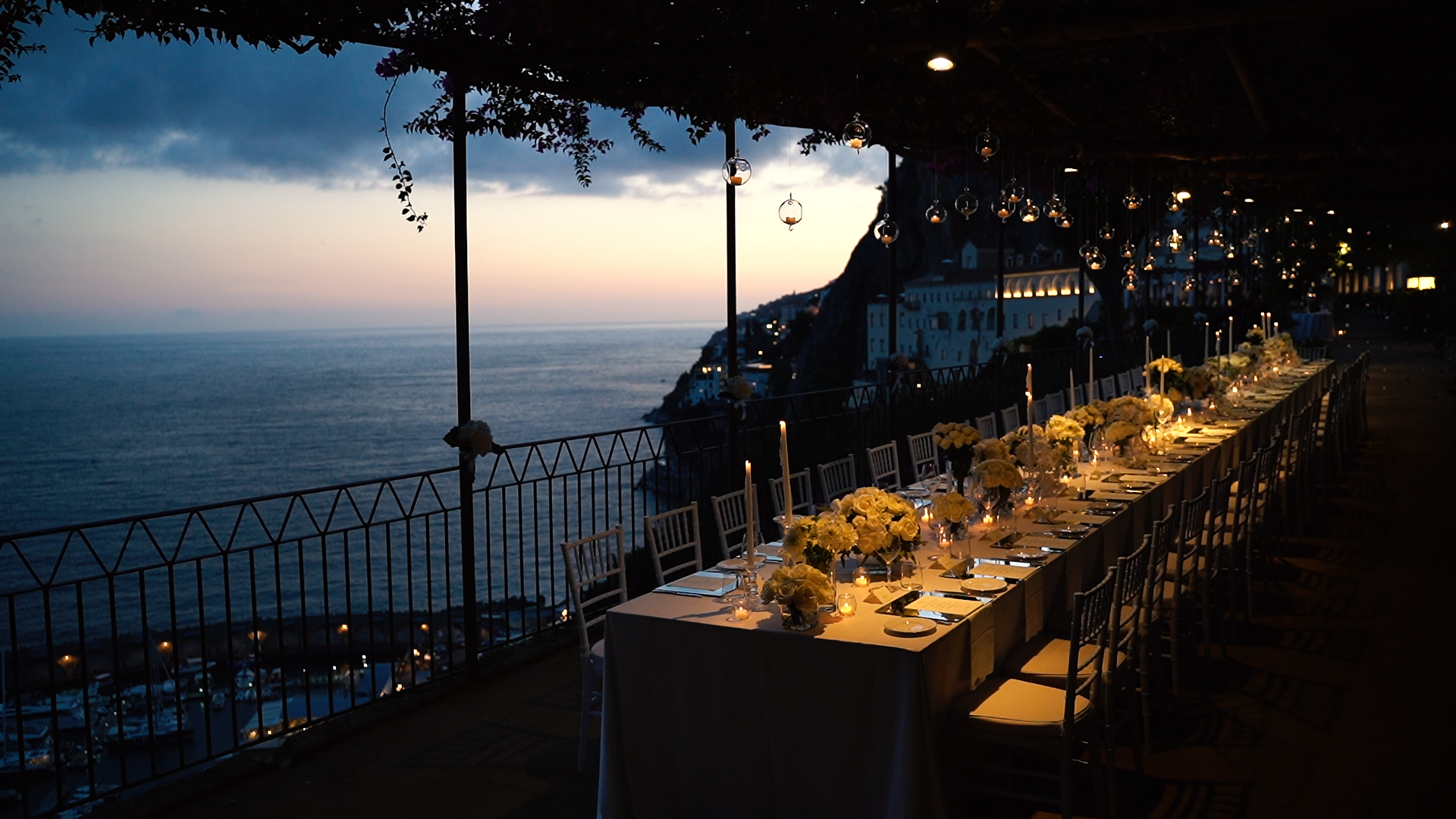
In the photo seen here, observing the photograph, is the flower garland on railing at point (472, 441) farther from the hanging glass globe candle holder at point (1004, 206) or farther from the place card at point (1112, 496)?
the hanging glass globe candle holder at point (1004, 206)

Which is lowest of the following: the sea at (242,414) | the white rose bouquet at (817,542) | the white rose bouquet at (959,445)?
the sea at (242,414)

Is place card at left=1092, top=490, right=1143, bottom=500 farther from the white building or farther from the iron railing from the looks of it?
the white building

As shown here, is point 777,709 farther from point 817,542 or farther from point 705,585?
point 705,585

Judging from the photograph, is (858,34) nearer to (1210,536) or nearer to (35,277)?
(1210,536)

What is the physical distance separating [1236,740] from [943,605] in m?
1.78

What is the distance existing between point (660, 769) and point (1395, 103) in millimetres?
5881

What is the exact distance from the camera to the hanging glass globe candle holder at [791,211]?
19.4 feet

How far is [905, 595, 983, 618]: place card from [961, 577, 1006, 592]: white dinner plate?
0.55 ft

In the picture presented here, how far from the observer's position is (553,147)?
6.75 m

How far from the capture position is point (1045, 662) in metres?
4.16

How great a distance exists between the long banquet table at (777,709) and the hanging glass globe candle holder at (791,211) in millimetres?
2501

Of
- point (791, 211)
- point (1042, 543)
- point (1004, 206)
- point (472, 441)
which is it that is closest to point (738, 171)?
point (791, 211)

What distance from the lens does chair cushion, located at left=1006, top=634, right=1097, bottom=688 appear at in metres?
4.01

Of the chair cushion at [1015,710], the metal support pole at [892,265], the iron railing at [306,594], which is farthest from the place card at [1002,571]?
the metal support pole at [892,265]
